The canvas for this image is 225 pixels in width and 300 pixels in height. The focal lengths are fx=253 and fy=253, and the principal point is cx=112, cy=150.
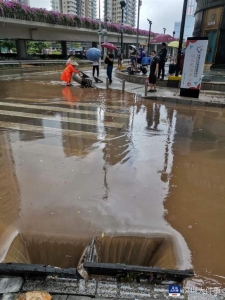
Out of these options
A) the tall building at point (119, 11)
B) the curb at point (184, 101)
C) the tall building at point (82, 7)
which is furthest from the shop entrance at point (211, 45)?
the tall building at point (82, 7)

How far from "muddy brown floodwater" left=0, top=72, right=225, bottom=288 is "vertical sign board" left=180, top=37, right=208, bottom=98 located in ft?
9.83

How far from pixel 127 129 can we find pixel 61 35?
96.7ft

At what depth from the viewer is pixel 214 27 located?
19.5m

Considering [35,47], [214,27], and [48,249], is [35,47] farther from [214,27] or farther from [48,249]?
[48,249]

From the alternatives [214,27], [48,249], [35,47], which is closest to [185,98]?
[48,249]

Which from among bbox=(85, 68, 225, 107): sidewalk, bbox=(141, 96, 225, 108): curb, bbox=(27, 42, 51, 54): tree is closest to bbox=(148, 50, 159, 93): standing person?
bbox=(85, 68, 225, 107): sidewalk

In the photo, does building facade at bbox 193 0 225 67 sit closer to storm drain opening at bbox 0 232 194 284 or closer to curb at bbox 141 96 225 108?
curb at bbox 141 96 225 108

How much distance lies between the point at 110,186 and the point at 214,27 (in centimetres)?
1978

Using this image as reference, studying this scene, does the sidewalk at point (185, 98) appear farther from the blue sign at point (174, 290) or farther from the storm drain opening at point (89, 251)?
the blue sign at point (174, 290)

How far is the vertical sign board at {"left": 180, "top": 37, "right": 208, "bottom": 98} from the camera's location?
991 cm

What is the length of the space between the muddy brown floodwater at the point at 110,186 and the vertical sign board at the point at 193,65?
3.00 meters

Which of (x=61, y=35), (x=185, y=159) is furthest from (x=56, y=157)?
(x=61, y=35)

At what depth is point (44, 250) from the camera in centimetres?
322

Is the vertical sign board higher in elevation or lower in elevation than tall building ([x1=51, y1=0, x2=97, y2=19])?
lower
